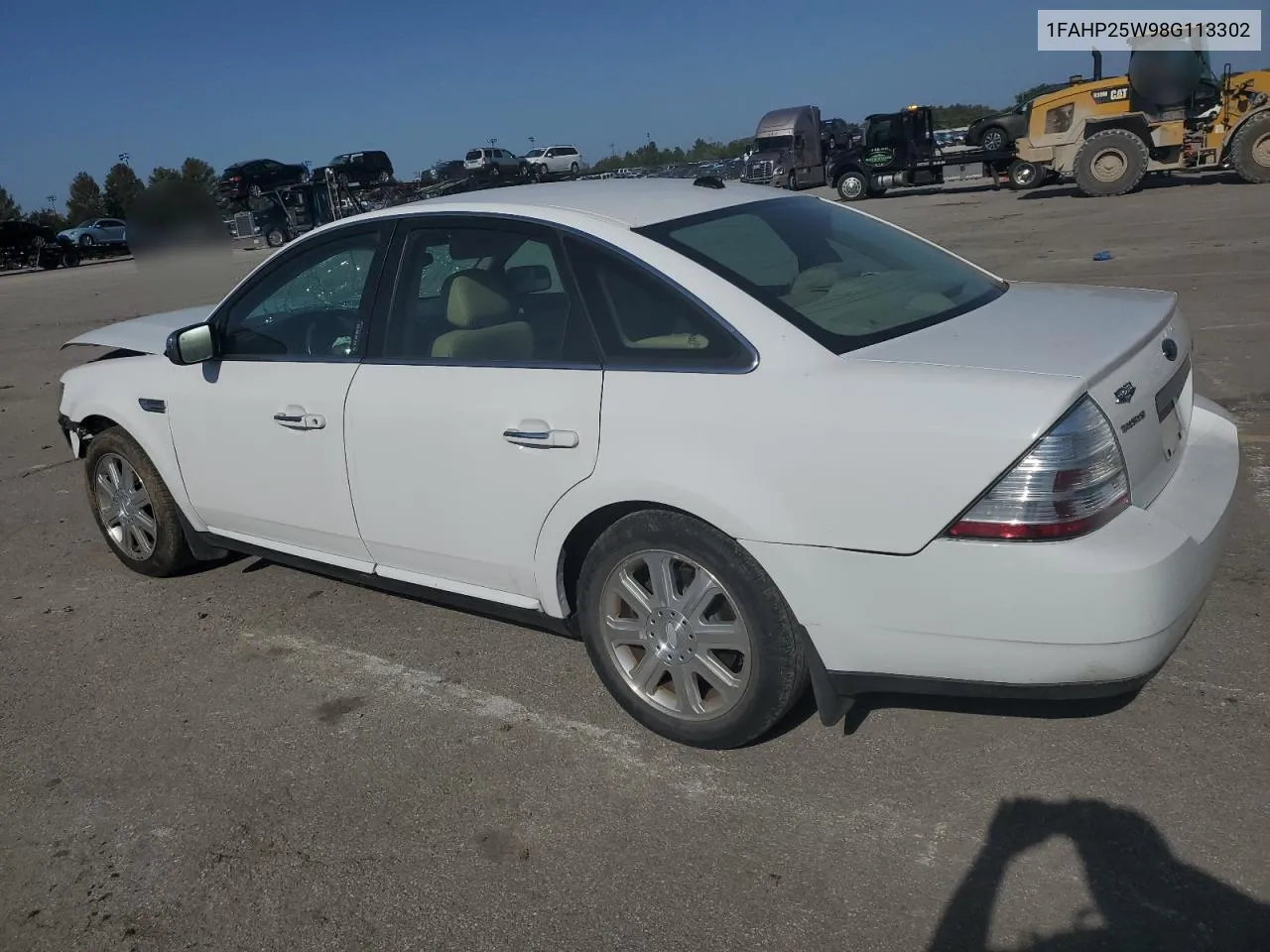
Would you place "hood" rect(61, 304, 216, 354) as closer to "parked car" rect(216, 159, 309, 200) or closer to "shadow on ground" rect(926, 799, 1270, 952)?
"shadow on ground" rect(926, 799, 1270, 952)

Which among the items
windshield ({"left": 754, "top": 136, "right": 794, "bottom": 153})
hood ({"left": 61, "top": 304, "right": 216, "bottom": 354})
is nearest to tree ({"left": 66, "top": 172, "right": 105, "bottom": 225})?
windshield ({"left": 754, "top": 136, "right": 794, "bottom": 153})

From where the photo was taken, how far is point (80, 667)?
4.40m

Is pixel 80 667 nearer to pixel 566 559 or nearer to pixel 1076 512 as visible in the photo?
pixel 566 559

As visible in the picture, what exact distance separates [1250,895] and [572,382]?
2173 millimetres

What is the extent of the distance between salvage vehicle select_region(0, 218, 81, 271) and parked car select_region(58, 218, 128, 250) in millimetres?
336

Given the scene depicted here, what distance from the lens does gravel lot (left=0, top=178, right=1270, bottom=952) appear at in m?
2.64

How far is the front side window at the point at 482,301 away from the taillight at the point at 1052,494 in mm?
1370

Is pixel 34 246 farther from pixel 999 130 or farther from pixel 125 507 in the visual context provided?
pixel 125 507

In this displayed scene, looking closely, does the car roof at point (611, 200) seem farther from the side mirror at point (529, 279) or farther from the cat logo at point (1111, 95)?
the cat logo at point (1111, 95)

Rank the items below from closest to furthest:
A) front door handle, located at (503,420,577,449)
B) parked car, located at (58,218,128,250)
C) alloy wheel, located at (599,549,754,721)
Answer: alloy wheel, located at (599,549,754,721)
front door handle, located at (503,420,577,449)
parked car, located at (58,218,128,250)

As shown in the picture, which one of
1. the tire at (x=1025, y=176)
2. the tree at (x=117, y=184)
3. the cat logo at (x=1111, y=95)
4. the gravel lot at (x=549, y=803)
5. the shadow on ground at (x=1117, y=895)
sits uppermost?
the tree at (x=117, y=184)

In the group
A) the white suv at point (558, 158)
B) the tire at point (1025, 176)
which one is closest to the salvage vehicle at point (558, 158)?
the white suv at point (558, 158)

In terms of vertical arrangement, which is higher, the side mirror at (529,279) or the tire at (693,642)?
the side mirror at (529,279)

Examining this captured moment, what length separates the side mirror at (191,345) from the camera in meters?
4.33
